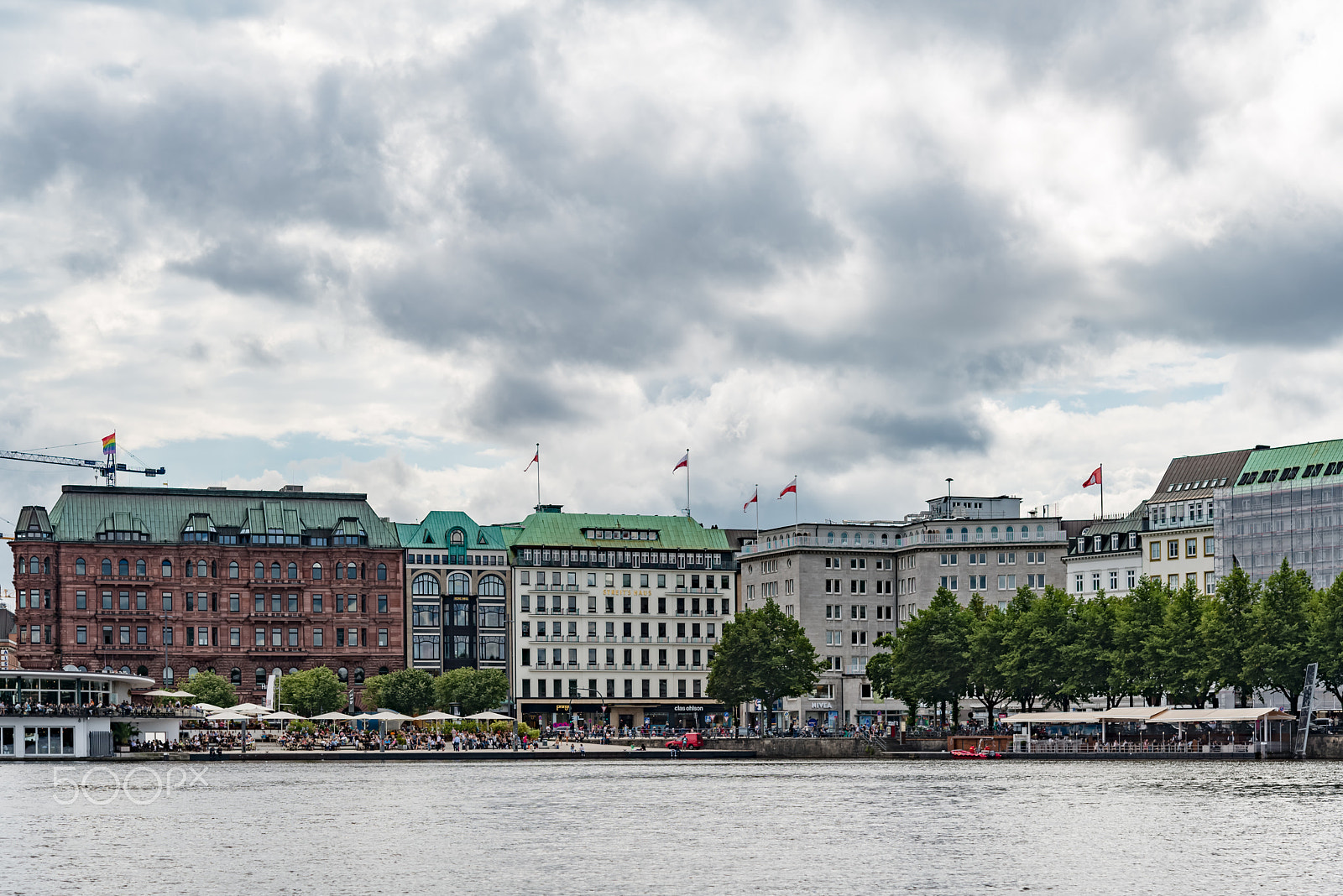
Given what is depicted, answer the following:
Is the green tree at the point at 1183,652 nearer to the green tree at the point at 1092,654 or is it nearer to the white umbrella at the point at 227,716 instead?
the green tree at the point at 1092,654

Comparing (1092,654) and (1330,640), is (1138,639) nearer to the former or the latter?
(1092,654)

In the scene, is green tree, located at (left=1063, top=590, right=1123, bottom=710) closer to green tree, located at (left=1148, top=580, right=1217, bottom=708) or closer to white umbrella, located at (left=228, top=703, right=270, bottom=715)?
green tree, located at (left=1148, top=580, right=1217, bottom=708)

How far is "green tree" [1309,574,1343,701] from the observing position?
14725 cm

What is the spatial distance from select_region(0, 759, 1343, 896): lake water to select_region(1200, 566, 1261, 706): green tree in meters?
16.1

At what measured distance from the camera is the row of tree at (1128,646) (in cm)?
14912

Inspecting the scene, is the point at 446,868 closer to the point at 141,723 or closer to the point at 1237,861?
the point at 1237,861

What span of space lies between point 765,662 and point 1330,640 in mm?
59099

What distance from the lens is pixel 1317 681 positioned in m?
150

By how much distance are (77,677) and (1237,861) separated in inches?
4612

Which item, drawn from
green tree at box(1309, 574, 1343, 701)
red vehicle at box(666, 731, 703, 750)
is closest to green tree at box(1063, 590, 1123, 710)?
green tree at box(1309, 574, 1343, 701)

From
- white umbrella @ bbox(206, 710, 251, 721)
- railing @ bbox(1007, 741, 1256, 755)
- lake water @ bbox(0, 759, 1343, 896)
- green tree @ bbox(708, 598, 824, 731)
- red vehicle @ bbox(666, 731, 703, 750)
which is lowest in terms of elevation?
red vehicle @ bbox(666, 731, 703, 750)

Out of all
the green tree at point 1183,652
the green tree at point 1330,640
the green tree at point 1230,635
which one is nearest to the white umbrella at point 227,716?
the green tree at point 1183,652

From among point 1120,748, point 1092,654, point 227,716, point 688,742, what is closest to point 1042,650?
point 1092,654

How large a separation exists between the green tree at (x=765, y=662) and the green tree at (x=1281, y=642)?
2074 inches
